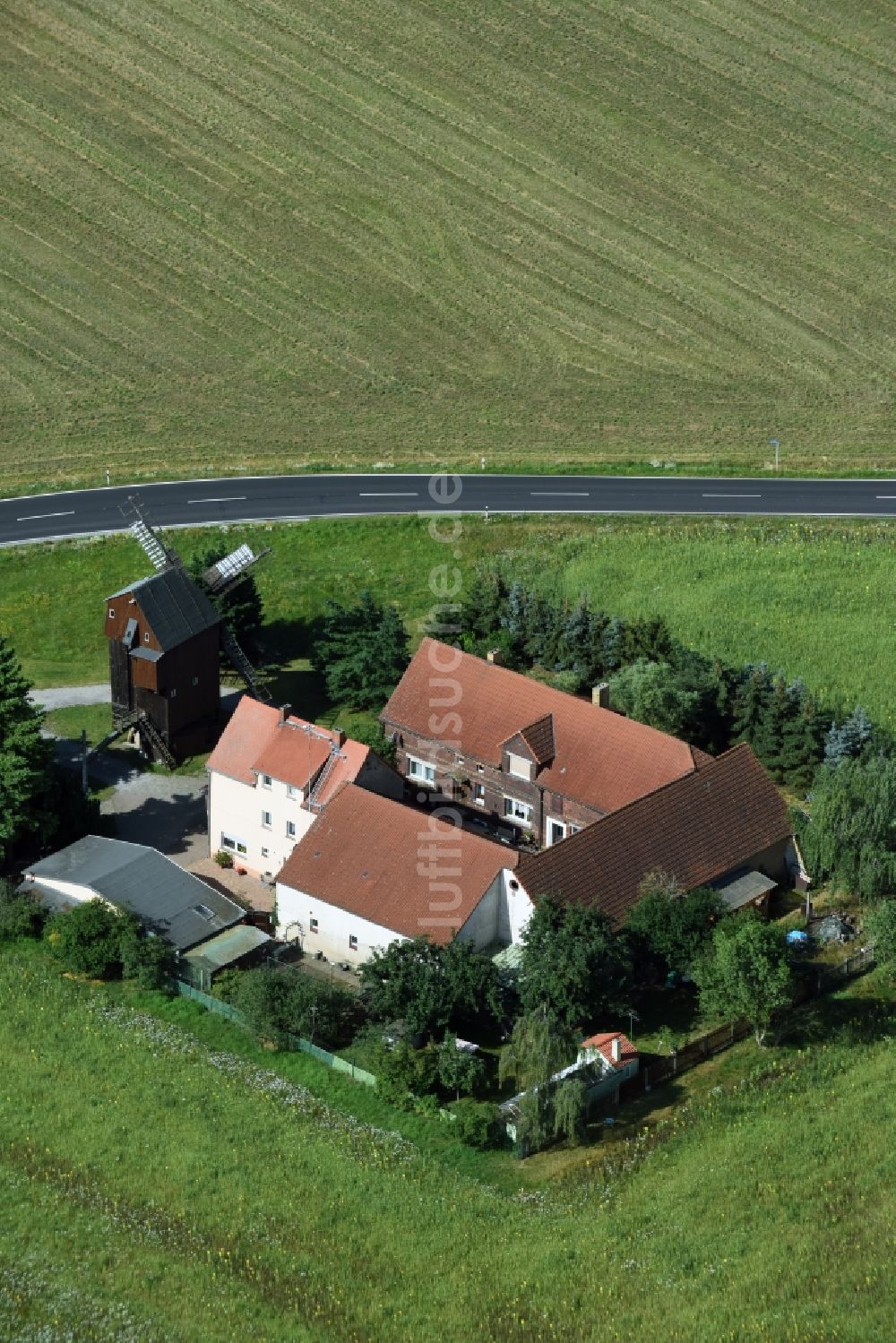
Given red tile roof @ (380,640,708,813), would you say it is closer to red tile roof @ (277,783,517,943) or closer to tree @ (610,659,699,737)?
tree @ (610,659,699,737)

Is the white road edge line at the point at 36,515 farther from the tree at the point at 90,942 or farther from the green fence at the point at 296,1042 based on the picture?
the green fence at the point at 296,1042

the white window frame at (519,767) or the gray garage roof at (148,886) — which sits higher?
the white window frame at (519,767)

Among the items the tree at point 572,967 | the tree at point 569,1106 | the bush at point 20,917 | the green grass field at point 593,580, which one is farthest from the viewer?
the green grass field at point 593,580

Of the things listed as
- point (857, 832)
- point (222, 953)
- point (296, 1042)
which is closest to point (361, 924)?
point (222, 953)

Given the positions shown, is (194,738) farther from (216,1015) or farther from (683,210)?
(683,210)

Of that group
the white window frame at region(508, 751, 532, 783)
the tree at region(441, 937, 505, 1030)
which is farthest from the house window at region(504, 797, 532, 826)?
the tree at region(441, 937, 505, 1030)

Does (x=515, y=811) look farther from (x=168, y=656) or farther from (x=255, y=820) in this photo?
(x=168, y=656)

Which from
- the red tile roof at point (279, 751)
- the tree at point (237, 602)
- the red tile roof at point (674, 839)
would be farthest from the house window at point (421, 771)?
the red tile roof at point (674, 839)
